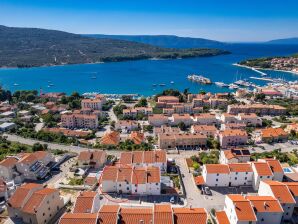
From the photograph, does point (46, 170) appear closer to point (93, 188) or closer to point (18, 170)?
point (18, 170)

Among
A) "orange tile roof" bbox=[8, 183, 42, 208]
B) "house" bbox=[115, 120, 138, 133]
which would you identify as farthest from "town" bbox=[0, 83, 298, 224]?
"house" bbox=[115, 120, 138, 133]

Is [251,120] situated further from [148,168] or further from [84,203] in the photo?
[84,203]

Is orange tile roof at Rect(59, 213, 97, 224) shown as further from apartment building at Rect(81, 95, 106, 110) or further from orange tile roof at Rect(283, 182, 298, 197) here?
apartment building at Rect(81, 95, 106, 110)

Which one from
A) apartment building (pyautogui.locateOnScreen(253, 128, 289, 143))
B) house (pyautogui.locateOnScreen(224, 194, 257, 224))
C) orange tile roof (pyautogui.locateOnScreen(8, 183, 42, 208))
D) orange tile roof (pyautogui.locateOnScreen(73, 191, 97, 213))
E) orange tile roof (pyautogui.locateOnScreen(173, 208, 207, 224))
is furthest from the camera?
apartment building (pyautogui.locateOnScreen(253, 128, 289, 143))

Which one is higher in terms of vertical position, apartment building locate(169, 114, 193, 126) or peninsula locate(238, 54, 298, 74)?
peninsula locate(238, 54, 298, 74)

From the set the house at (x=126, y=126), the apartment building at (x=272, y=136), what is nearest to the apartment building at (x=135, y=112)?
the house at (x=126, y=126)

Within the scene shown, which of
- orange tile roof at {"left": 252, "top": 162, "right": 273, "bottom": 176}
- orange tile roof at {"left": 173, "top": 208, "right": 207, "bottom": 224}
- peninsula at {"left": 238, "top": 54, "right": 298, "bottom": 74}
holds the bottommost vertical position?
orange tile roof at {"left": 173, "top": 208, "right": 207, "bottom": 224}
